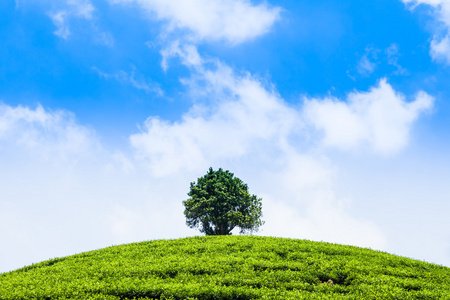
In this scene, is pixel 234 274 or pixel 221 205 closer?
pixel 234 274

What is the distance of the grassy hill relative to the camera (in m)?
16.0

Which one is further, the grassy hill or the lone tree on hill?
the lone tree on hill

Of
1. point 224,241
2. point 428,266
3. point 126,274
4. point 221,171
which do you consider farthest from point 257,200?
point 126,274

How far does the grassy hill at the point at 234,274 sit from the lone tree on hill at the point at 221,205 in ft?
70.3

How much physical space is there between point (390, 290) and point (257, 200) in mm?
32937

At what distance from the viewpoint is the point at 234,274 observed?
57.5 feet

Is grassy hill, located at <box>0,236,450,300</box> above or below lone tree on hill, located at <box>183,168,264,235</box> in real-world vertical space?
below

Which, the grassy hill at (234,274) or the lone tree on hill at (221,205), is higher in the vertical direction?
the lone tree on hill at (221,205)

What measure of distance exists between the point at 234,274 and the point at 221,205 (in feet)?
91.0

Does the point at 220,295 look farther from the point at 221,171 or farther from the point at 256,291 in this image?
the point at 221,171

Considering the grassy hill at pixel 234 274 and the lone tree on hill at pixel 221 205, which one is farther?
the lone tree on hill at pixel 221 205

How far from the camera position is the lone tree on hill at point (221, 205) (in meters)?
45.4

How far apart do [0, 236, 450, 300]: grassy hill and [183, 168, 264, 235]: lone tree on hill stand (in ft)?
70.3

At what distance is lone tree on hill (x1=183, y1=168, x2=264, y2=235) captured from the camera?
4541cm
